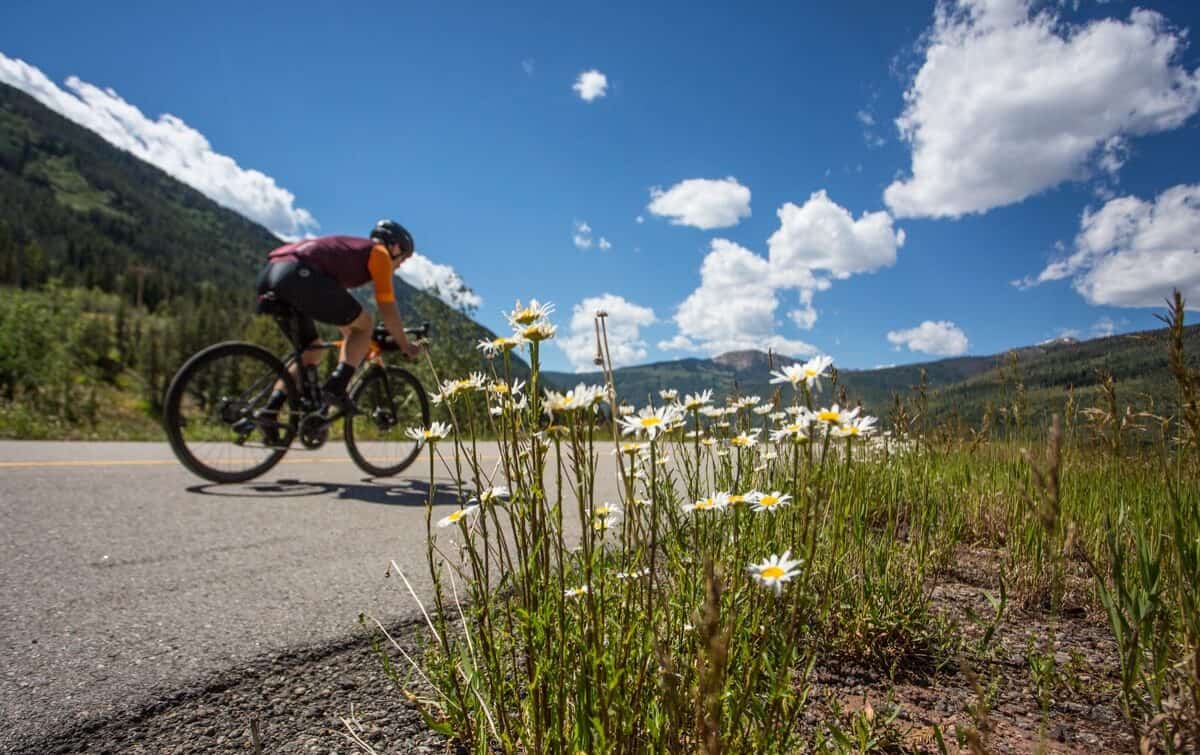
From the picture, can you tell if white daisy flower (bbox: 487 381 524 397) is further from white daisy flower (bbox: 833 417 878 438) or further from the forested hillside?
white daisy flower (bbox: 833 417 878 438)

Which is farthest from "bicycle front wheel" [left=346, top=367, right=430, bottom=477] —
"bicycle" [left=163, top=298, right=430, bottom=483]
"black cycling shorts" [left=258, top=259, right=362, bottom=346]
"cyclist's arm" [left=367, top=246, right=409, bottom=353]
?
"black cycling shorts" [left=258, top=259, right=362, bottom=346]

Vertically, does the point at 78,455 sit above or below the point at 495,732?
above

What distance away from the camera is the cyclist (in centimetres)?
482

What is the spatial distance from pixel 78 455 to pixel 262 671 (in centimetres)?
584

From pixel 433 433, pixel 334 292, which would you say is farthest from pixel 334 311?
pixel 433 433

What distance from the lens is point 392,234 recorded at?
577 centimetres

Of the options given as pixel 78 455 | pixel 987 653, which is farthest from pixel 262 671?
pixel 78 455

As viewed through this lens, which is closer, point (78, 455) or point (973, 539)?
point (973, 539)

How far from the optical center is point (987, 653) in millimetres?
1762

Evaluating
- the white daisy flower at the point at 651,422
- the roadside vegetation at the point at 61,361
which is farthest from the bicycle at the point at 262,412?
the white daisy flower at the point at 651,422

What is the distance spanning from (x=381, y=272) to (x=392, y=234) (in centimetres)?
68

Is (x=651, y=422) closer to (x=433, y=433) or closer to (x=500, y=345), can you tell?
(x=500, y=345)

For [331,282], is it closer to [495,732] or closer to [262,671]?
[262,671]

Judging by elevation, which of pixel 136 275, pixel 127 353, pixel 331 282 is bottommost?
pixel 331 282
